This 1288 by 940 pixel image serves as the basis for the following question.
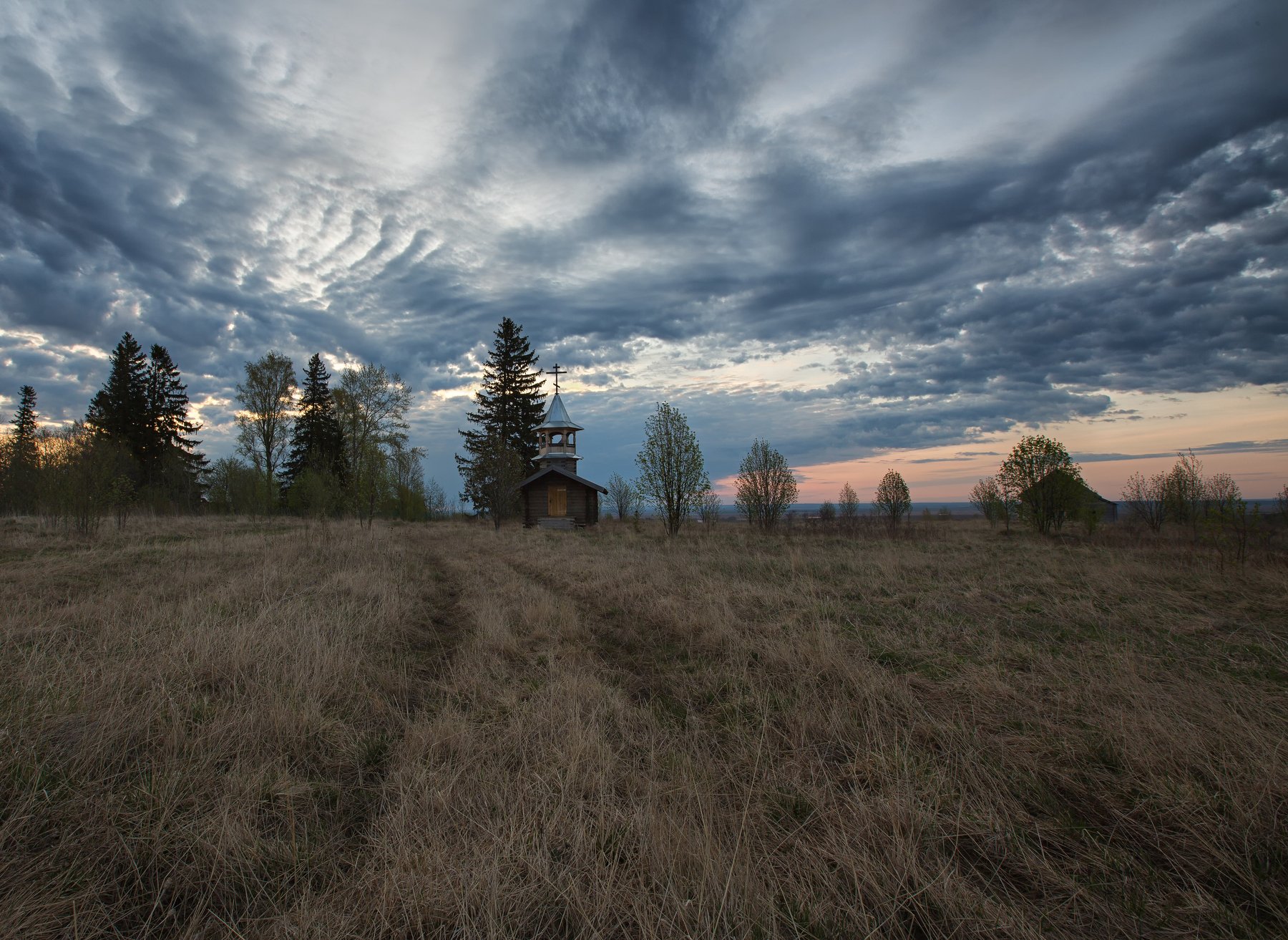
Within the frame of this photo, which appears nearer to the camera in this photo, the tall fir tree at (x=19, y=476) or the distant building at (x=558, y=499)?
the tall fir tree at (x=19, y=476)

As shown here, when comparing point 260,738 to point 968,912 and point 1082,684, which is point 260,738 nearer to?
point 968,912

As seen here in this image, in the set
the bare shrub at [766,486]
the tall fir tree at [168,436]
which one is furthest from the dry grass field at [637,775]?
the tall fir tree at [168,436]

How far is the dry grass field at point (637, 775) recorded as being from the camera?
2373 mm

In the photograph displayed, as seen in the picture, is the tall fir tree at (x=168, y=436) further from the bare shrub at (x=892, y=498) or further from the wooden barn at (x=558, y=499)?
the bare shrub at (x=892, y=498)

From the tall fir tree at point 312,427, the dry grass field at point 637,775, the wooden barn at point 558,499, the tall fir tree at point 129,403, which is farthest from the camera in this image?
the tall fir tree at point 312,427

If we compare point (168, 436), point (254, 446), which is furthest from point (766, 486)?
point (168, 436)

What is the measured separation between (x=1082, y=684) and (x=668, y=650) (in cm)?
430

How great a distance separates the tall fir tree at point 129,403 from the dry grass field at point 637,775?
4165 centimetres

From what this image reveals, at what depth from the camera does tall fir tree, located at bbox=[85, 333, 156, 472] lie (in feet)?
123

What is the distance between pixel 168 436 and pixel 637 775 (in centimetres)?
5152

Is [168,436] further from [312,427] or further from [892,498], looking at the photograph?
[892,498]

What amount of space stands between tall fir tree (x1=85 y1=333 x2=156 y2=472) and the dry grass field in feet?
137

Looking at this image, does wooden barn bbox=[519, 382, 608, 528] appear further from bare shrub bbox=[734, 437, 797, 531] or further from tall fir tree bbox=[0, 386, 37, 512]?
tall fir tree bbox=[0, 386, 37, 512]

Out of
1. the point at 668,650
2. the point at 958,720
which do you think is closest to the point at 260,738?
the point at 668,650
